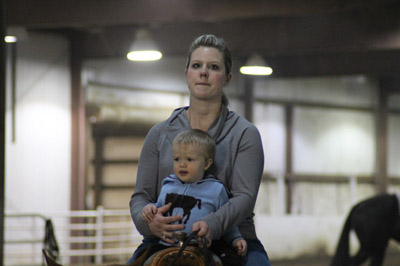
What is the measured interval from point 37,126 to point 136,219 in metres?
9.46

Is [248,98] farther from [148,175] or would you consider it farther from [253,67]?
[148,175]

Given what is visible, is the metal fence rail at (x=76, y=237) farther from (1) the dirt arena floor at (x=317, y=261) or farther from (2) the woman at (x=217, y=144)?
(2) the woman at (x=217, y=144)

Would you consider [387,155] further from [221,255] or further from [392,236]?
[221,255]

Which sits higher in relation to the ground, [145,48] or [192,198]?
[145,48]

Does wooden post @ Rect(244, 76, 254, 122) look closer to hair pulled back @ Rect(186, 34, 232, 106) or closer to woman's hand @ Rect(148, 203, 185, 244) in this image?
A: hair pulled back @ Rect(186, 34, 232, 106)

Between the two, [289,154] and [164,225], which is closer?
[164,225]

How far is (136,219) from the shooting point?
7.81 ft

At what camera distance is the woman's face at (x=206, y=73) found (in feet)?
7.98

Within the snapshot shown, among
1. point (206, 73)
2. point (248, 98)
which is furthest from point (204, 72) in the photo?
point (248, 98)

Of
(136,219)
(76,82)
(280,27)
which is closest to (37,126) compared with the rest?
(76,82)

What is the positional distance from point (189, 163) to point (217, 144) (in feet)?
0.51

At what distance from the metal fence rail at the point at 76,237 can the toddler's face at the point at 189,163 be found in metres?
7.99

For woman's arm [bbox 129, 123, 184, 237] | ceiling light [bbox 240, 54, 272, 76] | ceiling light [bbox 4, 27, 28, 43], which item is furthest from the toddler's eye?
ceiling light [bbox 4, 27, 28, 43]

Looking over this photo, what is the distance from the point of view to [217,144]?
8.02 feet
